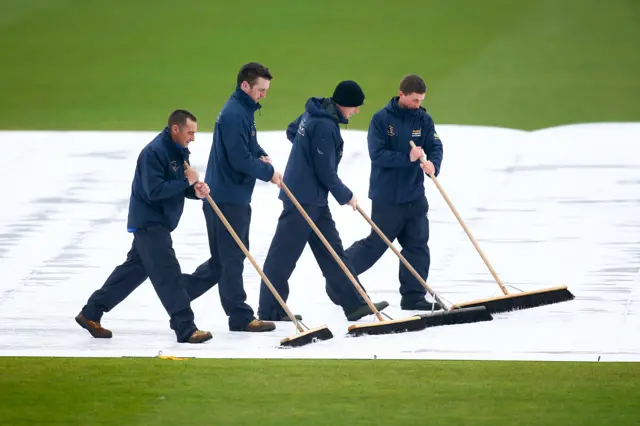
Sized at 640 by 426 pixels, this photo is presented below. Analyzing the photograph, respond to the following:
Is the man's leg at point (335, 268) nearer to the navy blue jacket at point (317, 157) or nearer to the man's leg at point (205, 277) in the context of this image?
the navy blue jacket at point (317, 157)

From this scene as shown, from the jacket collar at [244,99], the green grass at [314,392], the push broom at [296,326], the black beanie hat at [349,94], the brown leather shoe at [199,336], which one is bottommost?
the green grass at [314,392]

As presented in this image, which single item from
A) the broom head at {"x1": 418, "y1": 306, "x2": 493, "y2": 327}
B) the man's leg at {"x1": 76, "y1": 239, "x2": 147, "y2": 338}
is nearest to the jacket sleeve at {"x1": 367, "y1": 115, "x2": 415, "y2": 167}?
the broom head at {"x1": 418, "y1": 306, "x2": 493, "y2": 327}

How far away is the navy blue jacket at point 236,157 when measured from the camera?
10.3 meters

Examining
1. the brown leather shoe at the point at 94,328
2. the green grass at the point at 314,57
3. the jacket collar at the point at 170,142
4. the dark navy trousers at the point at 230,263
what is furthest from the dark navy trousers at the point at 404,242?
the green grass at the point at 314,57

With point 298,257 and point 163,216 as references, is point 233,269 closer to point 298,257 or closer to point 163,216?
point 298,257

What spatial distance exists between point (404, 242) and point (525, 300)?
108 centimetres

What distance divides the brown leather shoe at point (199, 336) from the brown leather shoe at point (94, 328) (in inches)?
Result: 23.2

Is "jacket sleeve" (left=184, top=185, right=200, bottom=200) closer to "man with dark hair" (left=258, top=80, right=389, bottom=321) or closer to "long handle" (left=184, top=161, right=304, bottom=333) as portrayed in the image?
"long handle" (left=184, top=161, right=304, bottom=333)

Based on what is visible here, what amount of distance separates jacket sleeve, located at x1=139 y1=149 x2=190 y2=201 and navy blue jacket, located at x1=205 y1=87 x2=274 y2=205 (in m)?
0.54

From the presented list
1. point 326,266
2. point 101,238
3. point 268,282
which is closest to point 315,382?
point 268,282

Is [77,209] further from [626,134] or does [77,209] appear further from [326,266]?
[626,134]

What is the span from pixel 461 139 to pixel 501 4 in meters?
8.83

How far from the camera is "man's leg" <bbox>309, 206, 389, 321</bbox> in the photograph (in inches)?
427

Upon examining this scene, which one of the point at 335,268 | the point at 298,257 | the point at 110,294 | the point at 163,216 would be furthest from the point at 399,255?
the point at 110,294
